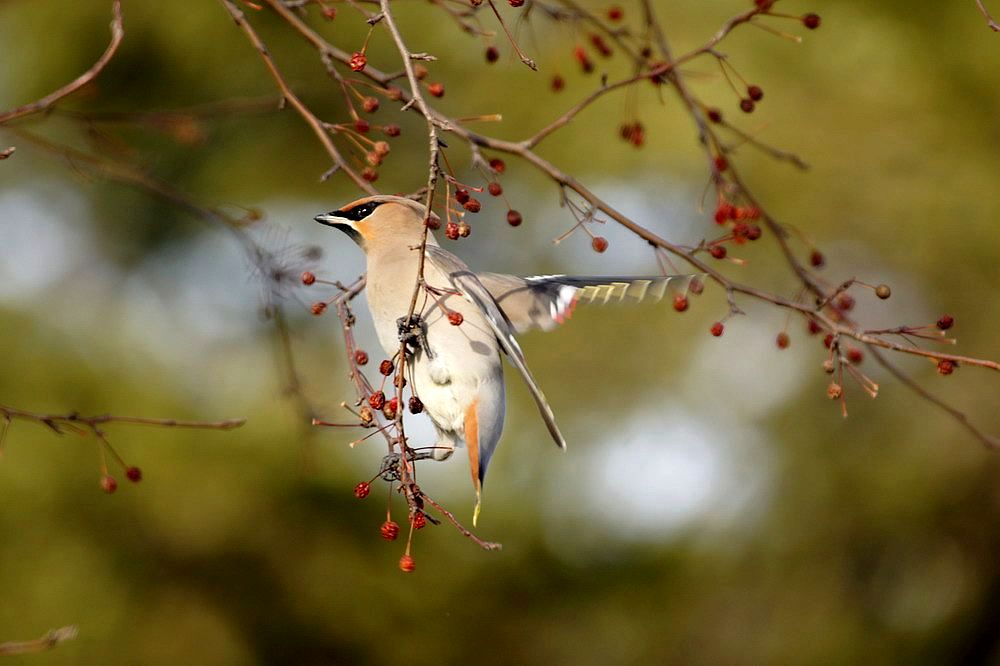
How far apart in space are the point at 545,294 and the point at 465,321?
277 millimetres

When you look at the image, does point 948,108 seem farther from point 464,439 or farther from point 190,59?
point 464,439

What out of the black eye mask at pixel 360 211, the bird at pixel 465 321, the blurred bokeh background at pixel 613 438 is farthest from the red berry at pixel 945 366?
the blurred bokeh background at pixel 613 438

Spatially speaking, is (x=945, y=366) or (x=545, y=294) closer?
(x=945, y=366)

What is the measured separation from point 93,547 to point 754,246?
4133 mm

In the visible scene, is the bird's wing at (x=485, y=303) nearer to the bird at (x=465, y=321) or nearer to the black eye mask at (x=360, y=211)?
the bird at (x=465, y=321)

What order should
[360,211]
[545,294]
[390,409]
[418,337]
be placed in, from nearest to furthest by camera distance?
[390,409] → [418,337] → [545,294] → [360,211]

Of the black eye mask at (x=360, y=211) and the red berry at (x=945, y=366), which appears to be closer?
the red berry at (x=945, y=366)

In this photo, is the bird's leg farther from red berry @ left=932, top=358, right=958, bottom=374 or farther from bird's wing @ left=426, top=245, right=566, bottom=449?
red berry @ left=932, top=358, right=958, bottom=374

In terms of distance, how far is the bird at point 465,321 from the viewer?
2.94 meters

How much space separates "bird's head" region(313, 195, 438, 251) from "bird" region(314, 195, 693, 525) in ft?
0.06

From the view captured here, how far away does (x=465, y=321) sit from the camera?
300 cm

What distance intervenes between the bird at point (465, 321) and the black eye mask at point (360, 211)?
44mm

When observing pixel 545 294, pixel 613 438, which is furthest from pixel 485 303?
pixel 613 438

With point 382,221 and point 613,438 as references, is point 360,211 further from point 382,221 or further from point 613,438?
point 613,438
